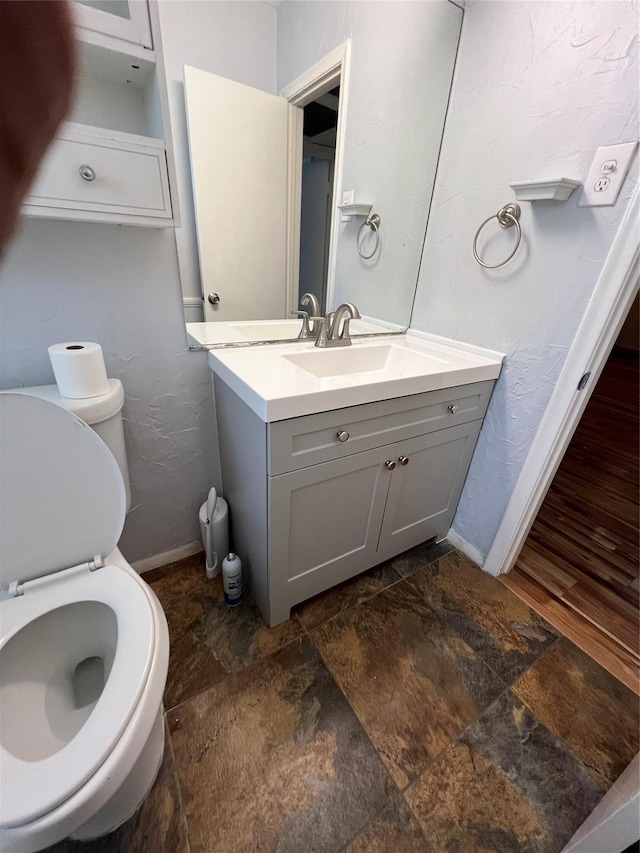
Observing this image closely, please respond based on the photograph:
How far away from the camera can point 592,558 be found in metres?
1.57

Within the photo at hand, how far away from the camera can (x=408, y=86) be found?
3.93ft

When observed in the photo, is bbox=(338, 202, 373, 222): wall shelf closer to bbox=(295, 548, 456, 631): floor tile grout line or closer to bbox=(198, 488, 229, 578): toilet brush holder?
bbox=(198, 488, 229, 578): toilet brush holder

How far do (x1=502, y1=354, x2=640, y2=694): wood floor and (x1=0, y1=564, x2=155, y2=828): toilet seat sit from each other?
1.39 metres

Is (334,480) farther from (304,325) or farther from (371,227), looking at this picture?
(371,227)

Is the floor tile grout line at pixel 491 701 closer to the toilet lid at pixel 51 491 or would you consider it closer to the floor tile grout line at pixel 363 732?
the floor tile grout line at pixel 363 732

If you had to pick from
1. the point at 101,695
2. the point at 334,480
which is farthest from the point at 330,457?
the point at 101,695

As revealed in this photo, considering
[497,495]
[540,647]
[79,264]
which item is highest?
[79,264]

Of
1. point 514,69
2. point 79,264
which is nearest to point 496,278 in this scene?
point 514,69

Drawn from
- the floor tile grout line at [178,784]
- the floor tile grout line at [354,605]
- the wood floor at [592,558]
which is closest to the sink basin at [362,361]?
the floor tile grout line at [354,605]

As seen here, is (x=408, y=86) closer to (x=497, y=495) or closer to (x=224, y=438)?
(x=224, y=438)

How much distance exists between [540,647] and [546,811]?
0.45 metres

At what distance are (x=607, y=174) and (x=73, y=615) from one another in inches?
68.1

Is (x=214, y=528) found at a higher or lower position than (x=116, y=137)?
lower

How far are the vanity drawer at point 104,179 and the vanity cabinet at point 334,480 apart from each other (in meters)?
0.50
